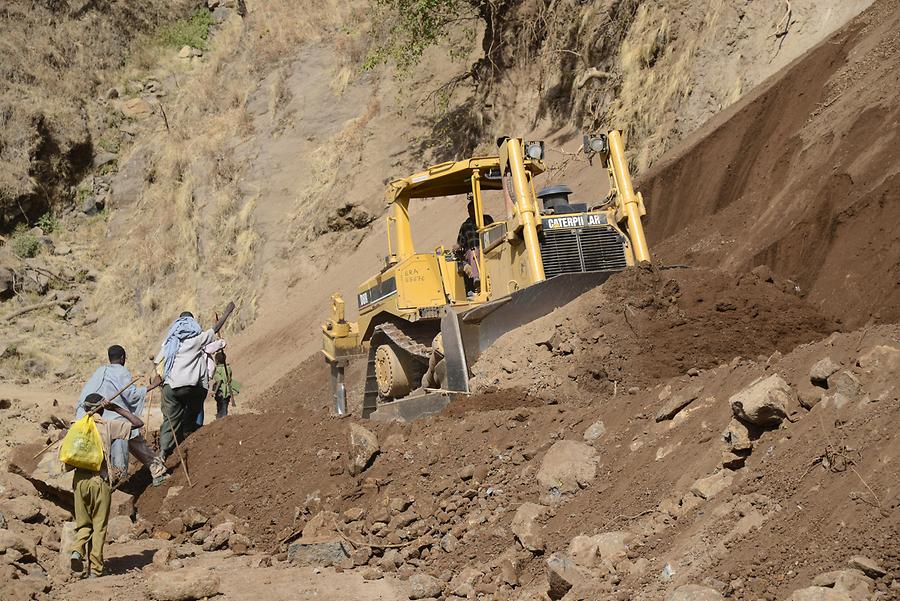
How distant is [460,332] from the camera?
33.2 feet

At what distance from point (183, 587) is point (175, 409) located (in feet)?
14.3

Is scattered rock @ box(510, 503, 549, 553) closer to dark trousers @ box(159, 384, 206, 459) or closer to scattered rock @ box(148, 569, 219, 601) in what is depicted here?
scattered rock @ box(148, 569, 219, 601)

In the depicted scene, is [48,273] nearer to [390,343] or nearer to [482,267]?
[390,343]

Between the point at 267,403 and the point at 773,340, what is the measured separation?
39.6ft

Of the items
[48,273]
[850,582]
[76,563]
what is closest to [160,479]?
[76,563]

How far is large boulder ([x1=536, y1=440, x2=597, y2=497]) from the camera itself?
6703 mm

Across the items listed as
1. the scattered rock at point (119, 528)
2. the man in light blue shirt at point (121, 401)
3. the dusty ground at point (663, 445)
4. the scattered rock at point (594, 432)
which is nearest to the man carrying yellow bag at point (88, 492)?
the dusty ground at point (663, 445)

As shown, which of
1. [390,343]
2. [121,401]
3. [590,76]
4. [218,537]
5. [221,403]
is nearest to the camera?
[218,537]

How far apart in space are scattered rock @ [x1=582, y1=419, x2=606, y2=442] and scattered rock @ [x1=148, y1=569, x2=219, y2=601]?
2646mm

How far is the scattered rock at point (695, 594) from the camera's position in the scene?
447 cm

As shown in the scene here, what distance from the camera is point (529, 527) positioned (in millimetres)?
6434

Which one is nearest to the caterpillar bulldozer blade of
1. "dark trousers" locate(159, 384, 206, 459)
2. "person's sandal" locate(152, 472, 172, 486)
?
"dark trousers" locate(159, 384, 206, 459)

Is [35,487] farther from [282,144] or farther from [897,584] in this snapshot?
[282,144]

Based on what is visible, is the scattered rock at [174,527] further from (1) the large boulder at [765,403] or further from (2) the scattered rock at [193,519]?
(1) the large boulder at [765,403]
